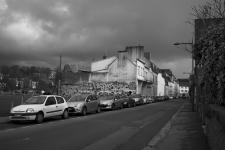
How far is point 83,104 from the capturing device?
21.5 m

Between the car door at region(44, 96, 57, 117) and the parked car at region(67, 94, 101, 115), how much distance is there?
363cm

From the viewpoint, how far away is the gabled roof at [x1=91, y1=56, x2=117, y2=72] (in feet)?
195

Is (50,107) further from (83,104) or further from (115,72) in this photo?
(115,72)

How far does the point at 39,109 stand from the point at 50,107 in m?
1.20

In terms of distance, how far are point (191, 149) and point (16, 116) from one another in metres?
9.68

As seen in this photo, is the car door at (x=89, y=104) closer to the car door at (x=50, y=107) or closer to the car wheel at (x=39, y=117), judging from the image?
the car door at (x=50, y=107)

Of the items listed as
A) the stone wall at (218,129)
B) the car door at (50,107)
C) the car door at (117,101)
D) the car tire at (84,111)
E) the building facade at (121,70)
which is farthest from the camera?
Answer: the building facade at (121,70)

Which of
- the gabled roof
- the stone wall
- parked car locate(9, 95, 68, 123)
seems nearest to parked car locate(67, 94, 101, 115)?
parked car locate(9, 95, 68, 123)

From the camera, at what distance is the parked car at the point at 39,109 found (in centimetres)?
1508

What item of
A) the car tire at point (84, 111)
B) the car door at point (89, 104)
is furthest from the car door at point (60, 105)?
the car door at point (89, 104)

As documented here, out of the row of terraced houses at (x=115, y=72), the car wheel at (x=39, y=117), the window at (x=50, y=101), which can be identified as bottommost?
the car wheel at (x=39, y=117)

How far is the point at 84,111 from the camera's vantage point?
21484mm

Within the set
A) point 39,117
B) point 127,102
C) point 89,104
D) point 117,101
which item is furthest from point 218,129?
point 127,102

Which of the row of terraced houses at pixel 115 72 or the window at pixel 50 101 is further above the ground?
the row of terraced houses at pixel 115 72
